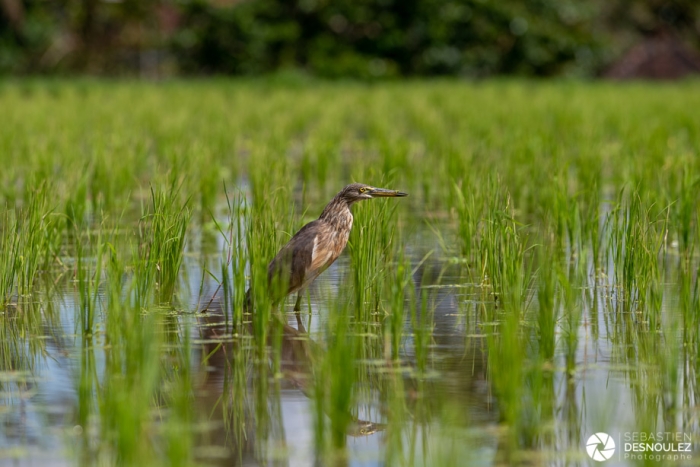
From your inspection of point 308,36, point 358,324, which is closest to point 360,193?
point 358,324

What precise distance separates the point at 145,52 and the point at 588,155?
19112 mm

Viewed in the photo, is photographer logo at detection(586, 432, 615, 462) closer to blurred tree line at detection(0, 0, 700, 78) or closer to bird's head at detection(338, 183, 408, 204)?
bird's head at detection(338, 183, 408, 204)

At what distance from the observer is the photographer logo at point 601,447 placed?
268cm

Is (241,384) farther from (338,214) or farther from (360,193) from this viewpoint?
(360,193)

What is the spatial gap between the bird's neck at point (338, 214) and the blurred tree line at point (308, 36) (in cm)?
1851

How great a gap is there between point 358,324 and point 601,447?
53.8 inches

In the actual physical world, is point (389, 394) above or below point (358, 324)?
below

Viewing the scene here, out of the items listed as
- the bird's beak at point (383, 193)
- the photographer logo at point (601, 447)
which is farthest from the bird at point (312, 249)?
the photographer logo at point (601, 447)

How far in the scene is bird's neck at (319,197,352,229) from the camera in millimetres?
4527

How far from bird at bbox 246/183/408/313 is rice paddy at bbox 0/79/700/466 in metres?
0.09

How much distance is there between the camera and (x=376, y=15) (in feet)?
78.8

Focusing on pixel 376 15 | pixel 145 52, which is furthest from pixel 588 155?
pixel 145 52

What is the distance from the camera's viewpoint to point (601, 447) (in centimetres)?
271

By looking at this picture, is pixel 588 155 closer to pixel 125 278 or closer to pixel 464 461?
pixel 125 278
